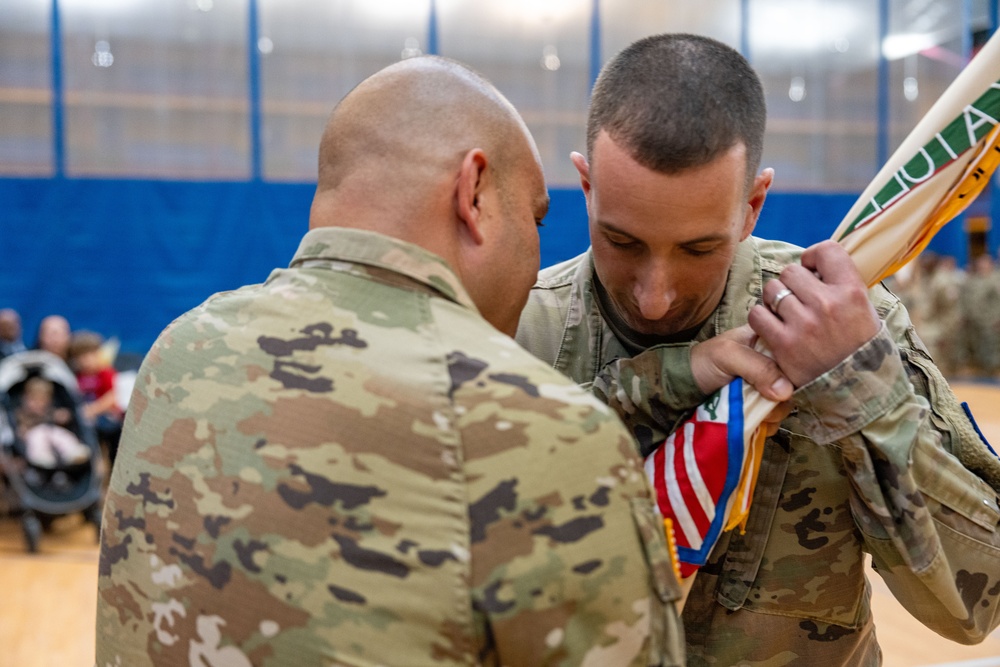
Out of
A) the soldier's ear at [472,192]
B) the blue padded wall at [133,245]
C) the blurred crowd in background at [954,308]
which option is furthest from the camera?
the blurred crowd in background at [954,308]

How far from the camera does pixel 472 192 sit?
1.14 meters

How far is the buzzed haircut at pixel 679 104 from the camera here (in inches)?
50.9

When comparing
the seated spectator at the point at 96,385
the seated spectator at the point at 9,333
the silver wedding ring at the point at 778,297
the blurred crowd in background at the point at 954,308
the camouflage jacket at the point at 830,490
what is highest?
the silver wedding ring at the point at 778,297

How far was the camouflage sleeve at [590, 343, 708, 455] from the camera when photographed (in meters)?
1.34

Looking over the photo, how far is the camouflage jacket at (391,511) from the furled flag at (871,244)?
0.24 m

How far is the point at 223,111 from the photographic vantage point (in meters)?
9.91

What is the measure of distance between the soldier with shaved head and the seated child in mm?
5017

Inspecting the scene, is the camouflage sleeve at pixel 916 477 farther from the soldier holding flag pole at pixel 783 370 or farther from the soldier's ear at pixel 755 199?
the soldier's ear at pixel 755 199

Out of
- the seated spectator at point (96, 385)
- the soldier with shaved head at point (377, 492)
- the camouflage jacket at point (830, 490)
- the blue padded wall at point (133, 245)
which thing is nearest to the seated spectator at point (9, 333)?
the seated spectator at point (96, 385)

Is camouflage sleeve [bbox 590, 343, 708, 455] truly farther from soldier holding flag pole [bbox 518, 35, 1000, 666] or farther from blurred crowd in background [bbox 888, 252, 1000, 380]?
blurred crowd in background [bbox 888, 252, 1000, 380]

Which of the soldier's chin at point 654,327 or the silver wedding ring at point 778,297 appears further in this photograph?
the soldier's chin at point 654,327

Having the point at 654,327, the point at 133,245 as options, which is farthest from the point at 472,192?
the point at 133,245

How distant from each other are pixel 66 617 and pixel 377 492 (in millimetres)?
4267

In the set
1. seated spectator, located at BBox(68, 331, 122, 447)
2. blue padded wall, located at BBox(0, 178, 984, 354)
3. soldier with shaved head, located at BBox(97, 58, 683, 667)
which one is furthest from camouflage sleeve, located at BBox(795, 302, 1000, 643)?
blue padded wall, located at BBox(0, 178, 984, 354)
